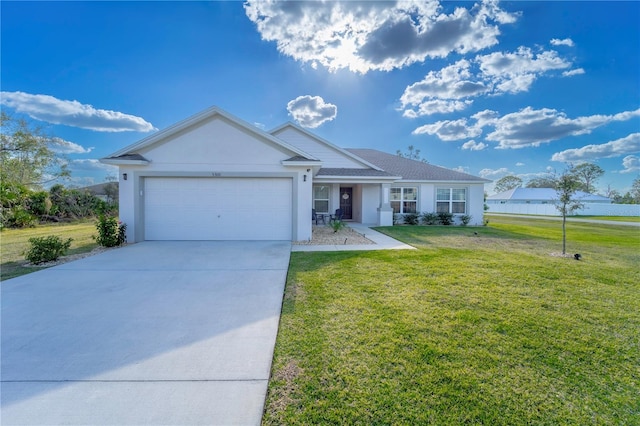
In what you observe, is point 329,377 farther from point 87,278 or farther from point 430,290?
point 87,278

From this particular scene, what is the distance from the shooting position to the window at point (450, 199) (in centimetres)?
1709

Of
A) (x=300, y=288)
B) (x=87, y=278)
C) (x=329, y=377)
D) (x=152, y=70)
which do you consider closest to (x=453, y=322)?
(x=329, y=377)

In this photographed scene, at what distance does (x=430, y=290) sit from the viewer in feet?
16.2

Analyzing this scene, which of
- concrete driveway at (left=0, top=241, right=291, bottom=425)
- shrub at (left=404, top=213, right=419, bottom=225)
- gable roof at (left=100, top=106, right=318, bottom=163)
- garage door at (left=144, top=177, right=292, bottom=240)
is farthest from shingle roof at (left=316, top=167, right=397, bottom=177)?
concrete driveway at (left=0, top=241, right=291, bottom=425)

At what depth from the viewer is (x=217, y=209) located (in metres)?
10.1

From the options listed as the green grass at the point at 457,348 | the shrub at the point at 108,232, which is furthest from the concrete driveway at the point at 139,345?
the shrub at the point at 108,232

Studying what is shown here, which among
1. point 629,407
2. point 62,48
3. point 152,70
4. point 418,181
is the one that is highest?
point 62,48

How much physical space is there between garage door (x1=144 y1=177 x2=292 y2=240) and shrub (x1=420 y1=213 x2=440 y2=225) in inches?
409

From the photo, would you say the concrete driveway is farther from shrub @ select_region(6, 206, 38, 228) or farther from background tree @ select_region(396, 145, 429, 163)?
background tree @ select_region(396, 145, 429, 163)

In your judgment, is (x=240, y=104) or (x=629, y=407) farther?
(x=240, y=104)

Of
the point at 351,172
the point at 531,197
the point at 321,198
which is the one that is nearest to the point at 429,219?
the point at 351,172

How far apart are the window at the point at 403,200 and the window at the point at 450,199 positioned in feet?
5.48

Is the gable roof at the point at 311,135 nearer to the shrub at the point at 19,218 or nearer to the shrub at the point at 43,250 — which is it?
the shrub at the point at 43,250

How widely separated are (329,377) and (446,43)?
1693cm
